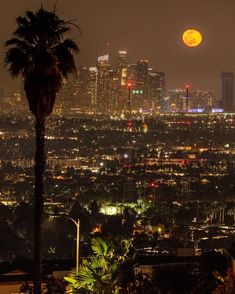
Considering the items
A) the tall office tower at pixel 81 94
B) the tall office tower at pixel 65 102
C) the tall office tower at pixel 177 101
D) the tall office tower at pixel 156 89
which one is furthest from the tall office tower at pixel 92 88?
the tall office tower at pixel 177 101

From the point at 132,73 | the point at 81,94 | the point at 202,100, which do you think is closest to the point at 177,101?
the point at 202,100

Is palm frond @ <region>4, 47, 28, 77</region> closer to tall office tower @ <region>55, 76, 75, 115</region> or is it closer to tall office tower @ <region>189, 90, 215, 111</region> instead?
tall office tower @ <region>55, 76, 75, 115</region>

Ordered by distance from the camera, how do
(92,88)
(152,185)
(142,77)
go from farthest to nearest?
1. (142,77)
2. (92,88)
3. (152,185)

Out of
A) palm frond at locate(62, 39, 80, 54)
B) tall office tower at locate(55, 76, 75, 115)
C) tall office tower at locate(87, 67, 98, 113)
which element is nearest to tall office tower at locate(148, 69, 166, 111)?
tall office tower at locate(87, 67, 98, 113)

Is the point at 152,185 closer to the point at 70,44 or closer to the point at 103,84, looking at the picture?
the point at 70,44

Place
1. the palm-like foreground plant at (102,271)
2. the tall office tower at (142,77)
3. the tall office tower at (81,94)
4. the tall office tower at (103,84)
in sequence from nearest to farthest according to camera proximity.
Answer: the palm-like foreground plant at (102,271), the tall office tower at (81,94), the tall office tower at (103,84), the tall office tower at (142,77)

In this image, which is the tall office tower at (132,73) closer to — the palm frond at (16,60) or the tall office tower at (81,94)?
the tall office tower at (81,94)

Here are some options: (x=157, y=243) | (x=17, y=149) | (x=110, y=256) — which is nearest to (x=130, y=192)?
(x=157, y=243)

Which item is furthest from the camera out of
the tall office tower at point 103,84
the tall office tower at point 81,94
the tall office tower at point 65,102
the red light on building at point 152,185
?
the tall office tower at point 103,84
